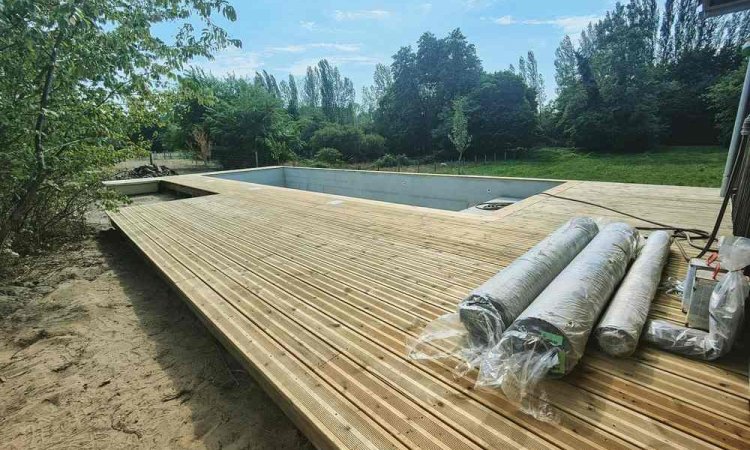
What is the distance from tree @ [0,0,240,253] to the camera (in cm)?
234

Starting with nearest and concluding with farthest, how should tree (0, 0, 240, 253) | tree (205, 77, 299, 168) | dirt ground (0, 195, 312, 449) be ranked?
dirt ground (0, 195, 312, 449) → tree (0, 0, 240, 253) → tree (205, 77, 299, 168)

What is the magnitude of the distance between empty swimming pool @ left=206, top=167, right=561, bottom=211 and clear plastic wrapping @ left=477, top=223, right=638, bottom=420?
14.9ft

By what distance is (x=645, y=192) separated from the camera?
14.3 feet

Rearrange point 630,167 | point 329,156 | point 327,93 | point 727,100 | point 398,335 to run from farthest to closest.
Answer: point 327,93, point 329,156, point 727,100, point 630,167, point 398,335

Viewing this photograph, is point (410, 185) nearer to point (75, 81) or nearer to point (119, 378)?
point (75, 81)

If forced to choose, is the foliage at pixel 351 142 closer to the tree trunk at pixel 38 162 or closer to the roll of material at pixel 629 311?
the tree trunk at pixel 38 162

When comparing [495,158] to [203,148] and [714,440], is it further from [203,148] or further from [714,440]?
[714,440]

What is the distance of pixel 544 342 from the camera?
1237 millimetres

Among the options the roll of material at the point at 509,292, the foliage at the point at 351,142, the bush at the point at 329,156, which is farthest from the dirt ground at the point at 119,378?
A: the foliage at the point at 351,142

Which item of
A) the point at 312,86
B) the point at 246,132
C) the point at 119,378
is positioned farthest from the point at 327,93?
the point at 119,378

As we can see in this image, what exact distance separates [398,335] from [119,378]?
1.69 meters

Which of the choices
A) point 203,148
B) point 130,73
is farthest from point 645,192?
point 203,148

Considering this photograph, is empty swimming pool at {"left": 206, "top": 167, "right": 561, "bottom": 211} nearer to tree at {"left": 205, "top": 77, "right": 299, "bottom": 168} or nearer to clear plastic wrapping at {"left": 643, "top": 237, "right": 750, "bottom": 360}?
clear plastic wrapping at {"left": 643, "top": 237, "right": 750, "bottom": 360}

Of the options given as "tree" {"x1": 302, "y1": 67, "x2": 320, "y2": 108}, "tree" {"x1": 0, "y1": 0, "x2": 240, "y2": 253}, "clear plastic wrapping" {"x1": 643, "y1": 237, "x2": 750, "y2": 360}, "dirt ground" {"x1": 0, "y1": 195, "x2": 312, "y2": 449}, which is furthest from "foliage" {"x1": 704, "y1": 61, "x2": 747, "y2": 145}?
"tree" {"x1": 302, "y1": 67, "x2": 320, "y2": 108}
